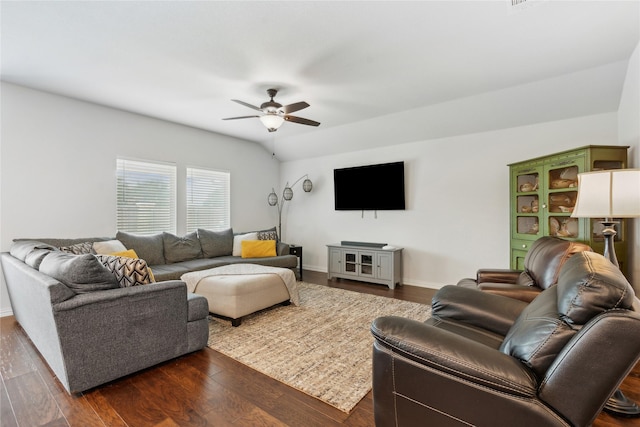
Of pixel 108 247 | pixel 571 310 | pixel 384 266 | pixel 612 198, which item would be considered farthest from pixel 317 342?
pixel 108 247

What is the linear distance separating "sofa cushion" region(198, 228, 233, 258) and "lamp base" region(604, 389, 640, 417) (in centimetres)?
472

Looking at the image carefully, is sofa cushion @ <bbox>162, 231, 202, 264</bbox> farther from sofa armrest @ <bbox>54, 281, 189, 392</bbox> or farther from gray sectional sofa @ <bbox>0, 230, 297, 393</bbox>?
sofa armrest @ <bbox>54, 281, 189, 392</bbox>

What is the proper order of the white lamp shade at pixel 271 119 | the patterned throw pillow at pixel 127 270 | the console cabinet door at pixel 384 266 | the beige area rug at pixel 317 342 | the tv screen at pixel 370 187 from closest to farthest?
the beige area rug at pixel 317 342 < the patterned throw pillow at pixel 127 270 < the white lamp shade at pixel 271 119 < the console cabinet door at pixel 384 266 < the tv screen at pixel 370 187

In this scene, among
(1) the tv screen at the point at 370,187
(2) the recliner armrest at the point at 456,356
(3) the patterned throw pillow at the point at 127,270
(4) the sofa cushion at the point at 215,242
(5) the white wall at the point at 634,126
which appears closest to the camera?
(2) the recliner armrest at the point at 456,356

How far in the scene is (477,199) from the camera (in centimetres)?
434

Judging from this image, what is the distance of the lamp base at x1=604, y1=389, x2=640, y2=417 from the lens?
176cm

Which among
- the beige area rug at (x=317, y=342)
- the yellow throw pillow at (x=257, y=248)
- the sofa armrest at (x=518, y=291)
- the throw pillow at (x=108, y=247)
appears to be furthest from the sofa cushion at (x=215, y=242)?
the sofa armrest at (x=518, y=291)

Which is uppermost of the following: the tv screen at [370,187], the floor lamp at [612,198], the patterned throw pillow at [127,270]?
the tv screen at [370,187]

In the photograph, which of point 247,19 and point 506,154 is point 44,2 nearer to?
point 247,19

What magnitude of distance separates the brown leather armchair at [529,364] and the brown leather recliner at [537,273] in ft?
2.95

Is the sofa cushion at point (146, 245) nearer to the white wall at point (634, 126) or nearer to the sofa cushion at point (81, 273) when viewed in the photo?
the sofa cushion at point (81, 273)

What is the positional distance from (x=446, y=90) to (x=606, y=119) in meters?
1.89

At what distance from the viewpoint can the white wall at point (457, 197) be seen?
3869 millimetres

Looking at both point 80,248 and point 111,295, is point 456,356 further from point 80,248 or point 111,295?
point 80,248
